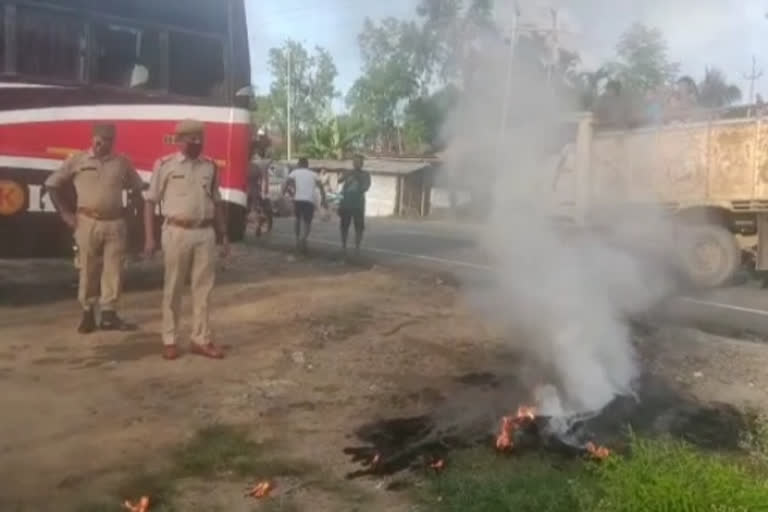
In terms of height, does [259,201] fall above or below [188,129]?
below

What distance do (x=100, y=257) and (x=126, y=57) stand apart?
7.83 ft

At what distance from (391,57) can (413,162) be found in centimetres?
2573

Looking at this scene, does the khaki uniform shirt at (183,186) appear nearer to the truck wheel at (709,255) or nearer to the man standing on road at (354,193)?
the man standing on road at (354,193)

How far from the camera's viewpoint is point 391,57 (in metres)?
8.46

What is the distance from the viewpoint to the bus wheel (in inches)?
418

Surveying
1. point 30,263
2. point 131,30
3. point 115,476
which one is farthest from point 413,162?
point 115,476

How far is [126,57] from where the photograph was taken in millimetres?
9719

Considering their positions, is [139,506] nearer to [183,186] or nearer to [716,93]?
[183,186]

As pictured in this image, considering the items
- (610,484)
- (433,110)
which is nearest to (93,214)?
(433,110)

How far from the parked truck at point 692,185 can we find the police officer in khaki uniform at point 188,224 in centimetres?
→ 678

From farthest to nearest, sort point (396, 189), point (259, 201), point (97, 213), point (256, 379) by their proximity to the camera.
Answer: point (396, 189) → point (259, 201) → point (97, 213) → point (256, 379)

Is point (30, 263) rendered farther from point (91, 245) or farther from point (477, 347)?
point (477, 347)

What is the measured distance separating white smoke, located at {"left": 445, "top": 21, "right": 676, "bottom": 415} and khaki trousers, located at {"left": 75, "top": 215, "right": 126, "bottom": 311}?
119 inches

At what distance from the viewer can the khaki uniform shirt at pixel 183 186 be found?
7.37 metres
